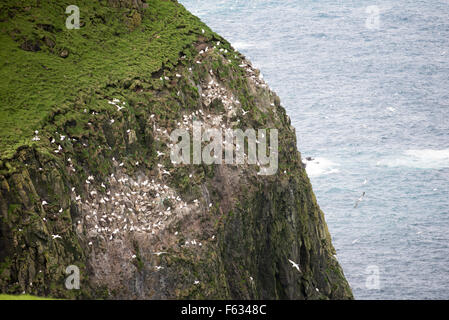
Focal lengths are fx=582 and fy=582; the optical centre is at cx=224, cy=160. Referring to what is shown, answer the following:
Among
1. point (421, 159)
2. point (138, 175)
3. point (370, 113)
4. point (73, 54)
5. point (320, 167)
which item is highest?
point (73, 54)

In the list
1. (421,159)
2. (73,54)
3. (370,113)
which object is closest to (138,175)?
(73,54)

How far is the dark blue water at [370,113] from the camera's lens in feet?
162

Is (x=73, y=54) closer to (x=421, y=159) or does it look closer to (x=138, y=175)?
(x=138, y=175)

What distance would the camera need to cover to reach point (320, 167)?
197 feet

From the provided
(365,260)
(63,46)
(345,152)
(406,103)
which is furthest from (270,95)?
(406,103)

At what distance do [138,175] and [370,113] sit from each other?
4887 cm

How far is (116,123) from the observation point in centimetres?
2417

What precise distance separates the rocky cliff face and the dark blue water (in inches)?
778

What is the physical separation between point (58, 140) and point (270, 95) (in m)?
11.6

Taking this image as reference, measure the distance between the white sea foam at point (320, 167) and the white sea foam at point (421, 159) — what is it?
4.87 meters

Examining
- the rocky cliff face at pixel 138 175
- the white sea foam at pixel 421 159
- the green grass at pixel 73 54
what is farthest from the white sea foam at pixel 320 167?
the green grass at pixel 73 54

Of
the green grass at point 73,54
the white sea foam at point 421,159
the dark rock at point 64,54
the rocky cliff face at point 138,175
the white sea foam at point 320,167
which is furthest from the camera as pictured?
the white sea foam at point 421,159

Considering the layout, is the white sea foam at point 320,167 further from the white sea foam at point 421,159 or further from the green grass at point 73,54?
the green grass at point 73,54

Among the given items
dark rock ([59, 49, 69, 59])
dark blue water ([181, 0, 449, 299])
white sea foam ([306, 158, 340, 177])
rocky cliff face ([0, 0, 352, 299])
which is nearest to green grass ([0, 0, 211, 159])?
rocky cliff face ([0, 0, 352, 299])
